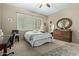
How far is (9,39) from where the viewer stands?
153 cm

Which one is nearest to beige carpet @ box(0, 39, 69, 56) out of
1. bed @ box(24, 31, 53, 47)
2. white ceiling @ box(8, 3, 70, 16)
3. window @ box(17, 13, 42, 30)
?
bed @ box(24, 31, 53, 47)

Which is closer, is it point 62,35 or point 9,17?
point 9,17

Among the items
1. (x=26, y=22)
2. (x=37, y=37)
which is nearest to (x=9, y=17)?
(x=26, y=22)

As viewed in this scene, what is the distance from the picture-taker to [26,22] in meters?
1.58

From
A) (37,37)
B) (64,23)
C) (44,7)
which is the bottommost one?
(37,37)

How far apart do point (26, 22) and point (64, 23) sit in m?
0.71

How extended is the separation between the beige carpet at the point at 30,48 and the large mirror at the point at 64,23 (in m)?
0.29

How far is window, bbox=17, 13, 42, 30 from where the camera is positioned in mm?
1582

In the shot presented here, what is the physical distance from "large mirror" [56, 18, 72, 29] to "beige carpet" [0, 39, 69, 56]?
0.29m

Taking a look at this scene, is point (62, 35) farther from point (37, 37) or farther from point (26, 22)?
point (26, 22)

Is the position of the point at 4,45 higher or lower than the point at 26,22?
lower

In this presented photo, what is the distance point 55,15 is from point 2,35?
1038 mm

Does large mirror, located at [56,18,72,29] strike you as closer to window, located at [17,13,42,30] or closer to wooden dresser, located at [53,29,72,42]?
wooden dresser, located at [53,29,72,42]

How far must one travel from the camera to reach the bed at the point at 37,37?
5.19 feet
